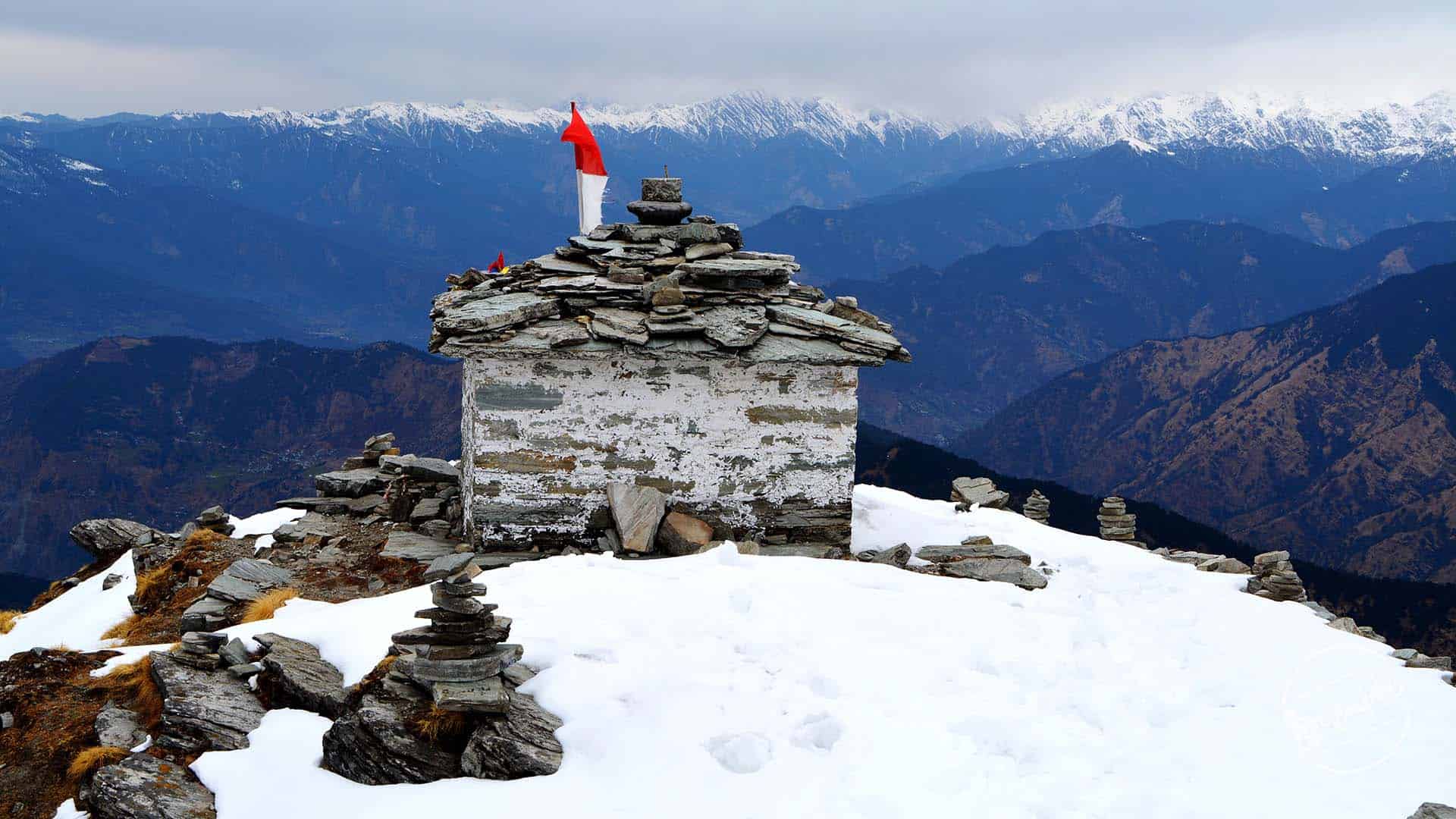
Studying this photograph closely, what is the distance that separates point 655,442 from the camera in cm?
1513

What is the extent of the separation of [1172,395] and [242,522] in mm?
136927

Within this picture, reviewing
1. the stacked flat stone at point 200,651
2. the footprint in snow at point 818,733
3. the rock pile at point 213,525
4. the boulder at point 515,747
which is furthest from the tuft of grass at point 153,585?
the footprint in snow at point 818,733

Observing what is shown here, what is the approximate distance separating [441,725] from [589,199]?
39.5 ft

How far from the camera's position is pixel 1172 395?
139000mm

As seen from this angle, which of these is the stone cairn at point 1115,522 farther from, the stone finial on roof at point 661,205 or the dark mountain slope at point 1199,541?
the dark mountain slope at point 1199,541

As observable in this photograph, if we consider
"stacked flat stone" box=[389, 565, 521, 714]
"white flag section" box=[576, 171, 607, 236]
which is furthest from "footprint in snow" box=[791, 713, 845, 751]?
"white flag section" box=[576, 171, 607, 236]

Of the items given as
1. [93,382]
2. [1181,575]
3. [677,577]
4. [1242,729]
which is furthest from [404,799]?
[93,382]

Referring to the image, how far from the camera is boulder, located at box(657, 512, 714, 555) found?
14.2 metres

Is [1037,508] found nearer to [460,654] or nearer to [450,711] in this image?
[460,654]

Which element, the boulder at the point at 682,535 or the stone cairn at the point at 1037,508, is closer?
the boulder at the point at 682,535

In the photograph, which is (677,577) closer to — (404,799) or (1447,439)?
(404,799)

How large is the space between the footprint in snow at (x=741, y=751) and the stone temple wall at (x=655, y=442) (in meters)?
6.51

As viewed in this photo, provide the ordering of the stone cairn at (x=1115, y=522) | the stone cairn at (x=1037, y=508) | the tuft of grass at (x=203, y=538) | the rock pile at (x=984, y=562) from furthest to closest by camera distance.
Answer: the stone cairn at (x=1037, y=508) → the stone cairn at (x=1115, y=522) → the tuft of grass at (x=203, y=538) → the rock pile at (x=984, y=562)

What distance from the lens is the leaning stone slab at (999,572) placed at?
13.6 metres
